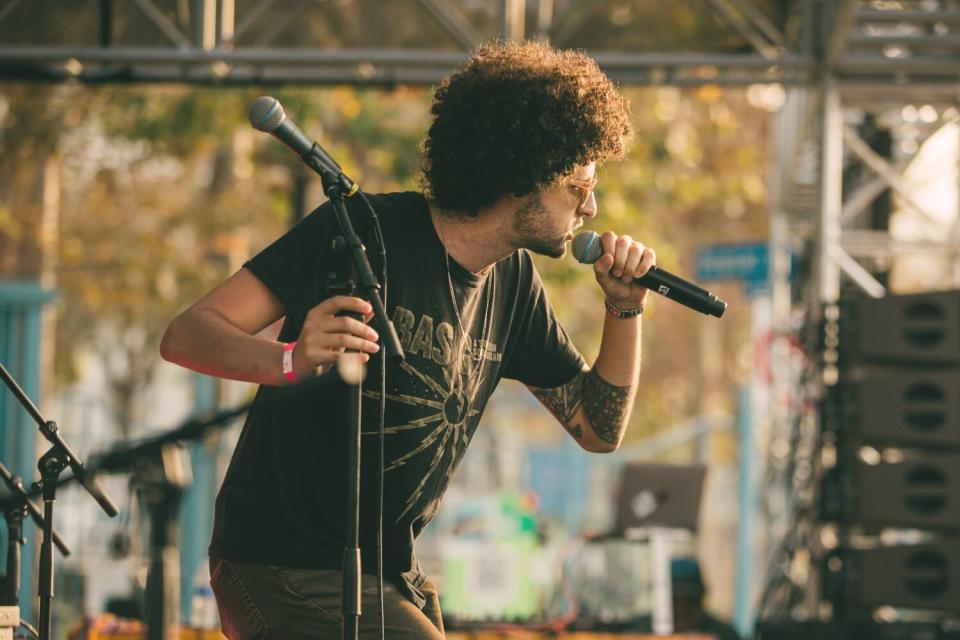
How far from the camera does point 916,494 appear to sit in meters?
6.79

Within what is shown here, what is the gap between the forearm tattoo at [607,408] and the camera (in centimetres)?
351

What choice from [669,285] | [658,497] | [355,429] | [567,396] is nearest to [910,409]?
[658,497]

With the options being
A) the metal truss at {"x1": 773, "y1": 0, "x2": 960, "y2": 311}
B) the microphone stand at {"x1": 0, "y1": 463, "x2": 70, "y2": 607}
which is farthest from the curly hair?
the metal truss at {"x1": 773, "y1": 0, "x2": 960, "y2": 311}

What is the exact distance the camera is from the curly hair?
10.4ft

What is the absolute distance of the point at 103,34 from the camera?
7.66 meters

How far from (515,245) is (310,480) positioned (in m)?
0.71

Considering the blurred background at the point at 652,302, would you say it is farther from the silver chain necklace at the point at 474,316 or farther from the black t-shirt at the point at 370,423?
the silver chain necklace at the point at 474,316

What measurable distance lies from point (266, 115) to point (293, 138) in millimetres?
81

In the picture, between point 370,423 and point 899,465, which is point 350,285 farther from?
point 899,465

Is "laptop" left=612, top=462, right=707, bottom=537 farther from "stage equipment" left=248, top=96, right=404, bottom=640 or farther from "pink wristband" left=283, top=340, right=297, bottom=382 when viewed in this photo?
"pink wristband" left=283, top=340, right=297, bottom=382

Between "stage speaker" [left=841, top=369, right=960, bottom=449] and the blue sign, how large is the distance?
11.9 feet

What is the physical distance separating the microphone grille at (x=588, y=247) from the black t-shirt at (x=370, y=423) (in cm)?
21

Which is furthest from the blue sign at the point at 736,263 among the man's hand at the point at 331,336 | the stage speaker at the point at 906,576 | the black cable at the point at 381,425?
the man's hand at the point at 331,336

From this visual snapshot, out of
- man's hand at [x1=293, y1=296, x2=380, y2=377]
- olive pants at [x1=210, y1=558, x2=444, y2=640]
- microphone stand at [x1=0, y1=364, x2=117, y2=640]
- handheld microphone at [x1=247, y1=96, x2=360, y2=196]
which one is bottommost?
olive pants at [x1=210, y1=558, x2=444, y2=640]
